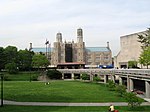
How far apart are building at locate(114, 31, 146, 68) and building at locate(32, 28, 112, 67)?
45004 millimetres

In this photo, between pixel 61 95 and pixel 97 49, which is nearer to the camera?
pixel 61 95

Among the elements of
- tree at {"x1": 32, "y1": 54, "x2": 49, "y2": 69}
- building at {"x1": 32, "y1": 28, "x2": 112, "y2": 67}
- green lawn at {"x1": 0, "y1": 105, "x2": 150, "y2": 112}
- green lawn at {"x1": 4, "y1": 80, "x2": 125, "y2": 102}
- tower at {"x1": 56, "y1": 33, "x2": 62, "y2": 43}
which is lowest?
green lawn at {"x1": 0, "y1": 105, "x2": 150, "y2": 112}

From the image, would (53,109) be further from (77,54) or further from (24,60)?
(77,54)

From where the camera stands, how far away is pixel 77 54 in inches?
7160

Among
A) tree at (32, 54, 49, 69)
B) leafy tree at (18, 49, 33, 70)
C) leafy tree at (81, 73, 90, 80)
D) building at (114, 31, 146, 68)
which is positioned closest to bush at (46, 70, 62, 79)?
leafy tree at (81, 73, 90, 80)

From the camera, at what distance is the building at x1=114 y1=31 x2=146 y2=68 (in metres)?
118

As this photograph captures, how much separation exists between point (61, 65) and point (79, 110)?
117 meters

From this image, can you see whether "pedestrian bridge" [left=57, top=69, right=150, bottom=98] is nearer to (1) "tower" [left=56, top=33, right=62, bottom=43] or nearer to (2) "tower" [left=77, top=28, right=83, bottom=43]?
(2) "tower" [left=77, top=28, right=83, bottom=43]

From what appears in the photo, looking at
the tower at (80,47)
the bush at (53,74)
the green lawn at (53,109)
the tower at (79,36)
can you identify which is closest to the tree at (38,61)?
the bush at (53,74)

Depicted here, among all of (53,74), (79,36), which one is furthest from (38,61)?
(79,36)

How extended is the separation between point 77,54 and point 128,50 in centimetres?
5805

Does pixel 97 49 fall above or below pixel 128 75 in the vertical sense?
above

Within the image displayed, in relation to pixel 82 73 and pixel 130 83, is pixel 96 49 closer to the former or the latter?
pixel 82 73

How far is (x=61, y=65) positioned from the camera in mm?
152125
